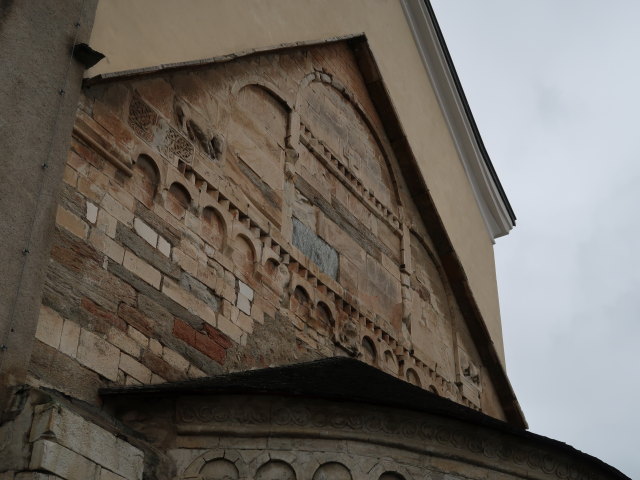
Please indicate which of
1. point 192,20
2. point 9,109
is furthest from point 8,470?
point 192,20

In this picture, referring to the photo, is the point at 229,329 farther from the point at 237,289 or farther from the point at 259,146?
the point at 259,146

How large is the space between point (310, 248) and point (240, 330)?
161cm

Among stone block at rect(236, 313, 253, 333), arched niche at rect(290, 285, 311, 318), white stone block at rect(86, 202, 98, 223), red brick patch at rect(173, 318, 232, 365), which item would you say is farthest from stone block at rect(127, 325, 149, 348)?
arched niche at rect(290, 285, 311, 318)

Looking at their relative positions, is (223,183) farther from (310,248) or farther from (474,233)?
(474,233)

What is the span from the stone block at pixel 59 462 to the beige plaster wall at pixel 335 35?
2.49 m

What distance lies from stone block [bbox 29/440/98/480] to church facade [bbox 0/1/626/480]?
1cm

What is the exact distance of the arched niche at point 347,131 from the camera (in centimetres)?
966

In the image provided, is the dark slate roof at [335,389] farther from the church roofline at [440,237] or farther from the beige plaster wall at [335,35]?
the church roofline at [440,237]

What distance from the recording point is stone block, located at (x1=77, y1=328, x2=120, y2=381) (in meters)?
5.83

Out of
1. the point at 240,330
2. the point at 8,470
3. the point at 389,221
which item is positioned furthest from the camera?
the point at 389,221

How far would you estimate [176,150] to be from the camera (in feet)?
23.8

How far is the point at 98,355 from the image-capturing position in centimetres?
593

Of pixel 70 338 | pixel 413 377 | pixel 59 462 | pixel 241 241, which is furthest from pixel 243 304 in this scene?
pixel 413 377

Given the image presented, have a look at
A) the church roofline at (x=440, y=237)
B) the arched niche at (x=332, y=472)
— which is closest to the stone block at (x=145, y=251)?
the arched niche at (x=332, y=472)
